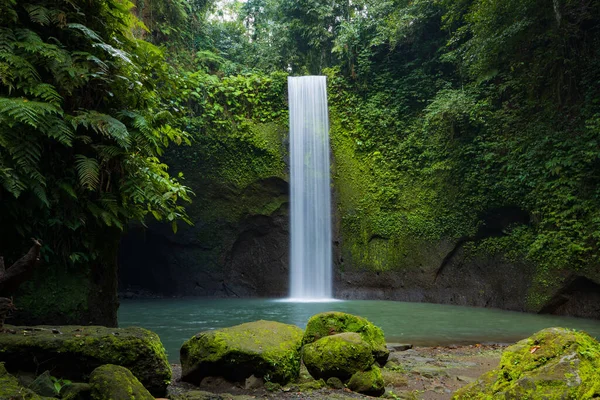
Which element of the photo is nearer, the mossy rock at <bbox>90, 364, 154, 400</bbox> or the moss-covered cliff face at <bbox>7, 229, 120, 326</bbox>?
the mossy rock at <bbox>90, 364, 154, 400</bbox>

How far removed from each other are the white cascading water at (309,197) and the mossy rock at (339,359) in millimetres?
10387

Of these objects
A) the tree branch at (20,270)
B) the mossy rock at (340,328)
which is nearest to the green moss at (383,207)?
the mossy rock at (340,328)

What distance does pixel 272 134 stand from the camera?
54.2 feet

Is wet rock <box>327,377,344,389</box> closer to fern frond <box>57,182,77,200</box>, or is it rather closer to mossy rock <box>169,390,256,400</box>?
mossy rock <box>169,390,256,400</box>

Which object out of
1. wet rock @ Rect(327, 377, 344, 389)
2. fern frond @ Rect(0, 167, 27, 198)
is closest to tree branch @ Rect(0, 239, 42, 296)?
fern frond @ Rect(0, 167, 27, 198)

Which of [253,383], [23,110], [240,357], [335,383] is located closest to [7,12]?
[23,110]

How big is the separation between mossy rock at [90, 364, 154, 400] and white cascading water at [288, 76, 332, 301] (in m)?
12.4

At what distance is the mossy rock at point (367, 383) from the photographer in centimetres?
443

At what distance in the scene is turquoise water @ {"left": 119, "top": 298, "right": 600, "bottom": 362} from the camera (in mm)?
8234

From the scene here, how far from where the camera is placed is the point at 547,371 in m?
2.68

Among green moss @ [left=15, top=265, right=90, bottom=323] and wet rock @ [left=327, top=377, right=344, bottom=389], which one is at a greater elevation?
green moss @ [left=15, top=265, right=90, bottom=323]

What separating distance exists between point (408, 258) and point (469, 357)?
27.5ft

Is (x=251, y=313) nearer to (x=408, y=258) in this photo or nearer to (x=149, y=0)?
(x=408, y=258)

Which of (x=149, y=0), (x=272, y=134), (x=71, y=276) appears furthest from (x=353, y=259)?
(x=71, y=276)
